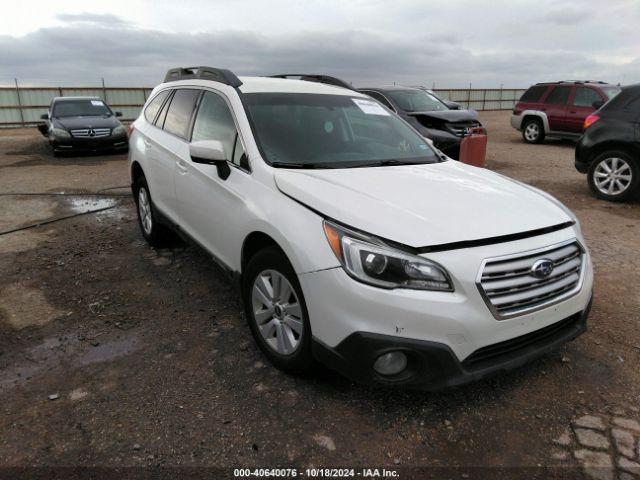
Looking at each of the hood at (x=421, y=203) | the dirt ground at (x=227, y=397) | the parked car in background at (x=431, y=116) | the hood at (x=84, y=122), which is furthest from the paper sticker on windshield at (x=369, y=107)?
the hood at (x=84, y=122)

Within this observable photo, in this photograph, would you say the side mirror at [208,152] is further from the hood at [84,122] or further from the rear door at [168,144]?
the hood at [84,122]

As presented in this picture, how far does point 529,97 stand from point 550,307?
13.5 meters

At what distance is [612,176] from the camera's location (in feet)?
23.1

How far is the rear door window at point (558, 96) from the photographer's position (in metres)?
13.1

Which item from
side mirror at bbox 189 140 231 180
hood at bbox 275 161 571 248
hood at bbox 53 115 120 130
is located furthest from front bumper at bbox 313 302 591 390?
hood at bbox 53 115 120 130

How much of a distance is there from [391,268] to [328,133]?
156cm

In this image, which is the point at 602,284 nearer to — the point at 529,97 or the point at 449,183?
the point at 449,183

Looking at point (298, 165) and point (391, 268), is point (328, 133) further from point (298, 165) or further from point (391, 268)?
point (391, 268)

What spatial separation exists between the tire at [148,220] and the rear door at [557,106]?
39.4 feet

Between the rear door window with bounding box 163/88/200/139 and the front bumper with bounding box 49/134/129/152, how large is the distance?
8570 millimetres

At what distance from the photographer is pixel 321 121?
3523mm

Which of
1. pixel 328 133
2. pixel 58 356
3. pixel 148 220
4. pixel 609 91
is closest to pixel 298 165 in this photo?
pixel 328 133

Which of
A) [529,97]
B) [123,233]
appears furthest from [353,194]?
[529,97]

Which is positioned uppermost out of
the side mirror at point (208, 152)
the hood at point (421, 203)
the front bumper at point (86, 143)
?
the side mirror at point (208, 152)
